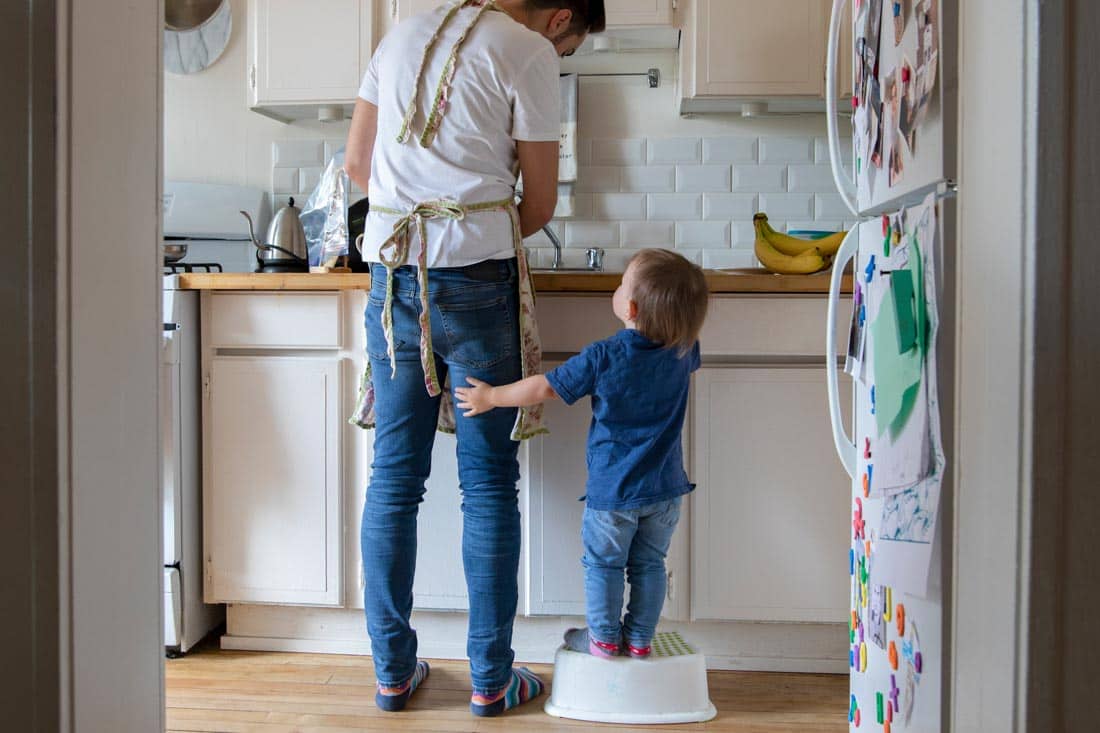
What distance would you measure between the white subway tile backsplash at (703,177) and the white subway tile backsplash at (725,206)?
2 cm

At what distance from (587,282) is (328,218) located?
0.80 metres

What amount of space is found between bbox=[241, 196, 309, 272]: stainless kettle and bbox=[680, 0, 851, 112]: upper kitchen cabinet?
3.70 feet

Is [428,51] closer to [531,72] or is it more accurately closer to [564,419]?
[531,72]

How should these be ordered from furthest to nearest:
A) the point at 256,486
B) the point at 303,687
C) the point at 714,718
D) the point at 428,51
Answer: the point at 256,486 < the point at 303,687 < the point at 714,718 < the point at 428,51

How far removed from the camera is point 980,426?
1.01 metres

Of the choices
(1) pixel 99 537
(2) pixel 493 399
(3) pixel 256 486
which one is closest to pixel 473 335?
(2) pixel 493 399

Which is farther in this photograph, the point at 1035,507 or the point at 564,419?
the point at 564,419

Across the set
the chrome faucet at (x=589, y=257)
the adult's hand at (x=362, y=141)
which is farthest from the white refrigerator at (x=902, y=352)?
the chrome faucet at (x=589, y=257)

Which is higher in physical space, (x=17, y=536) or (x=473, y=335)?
(x=473, y=335)

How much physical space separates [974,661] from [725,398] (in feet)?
4.21

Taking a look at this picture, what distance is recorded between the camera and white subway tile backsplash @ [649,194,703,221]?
3.08 meters

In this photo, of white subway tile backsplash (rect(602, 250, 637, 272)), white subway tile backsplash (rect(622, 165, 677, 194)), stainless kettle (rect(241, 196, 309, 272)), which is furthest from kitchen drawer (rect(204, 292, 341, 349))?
white subway tile backsplash (rect(622, 165, 677, 194))

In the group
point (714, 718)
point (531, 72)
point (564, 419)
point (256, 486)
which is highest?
point (531, 72)

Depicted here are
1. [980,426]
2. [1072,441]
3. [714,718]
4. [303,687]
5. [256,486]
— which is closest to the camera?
[1072,441]
